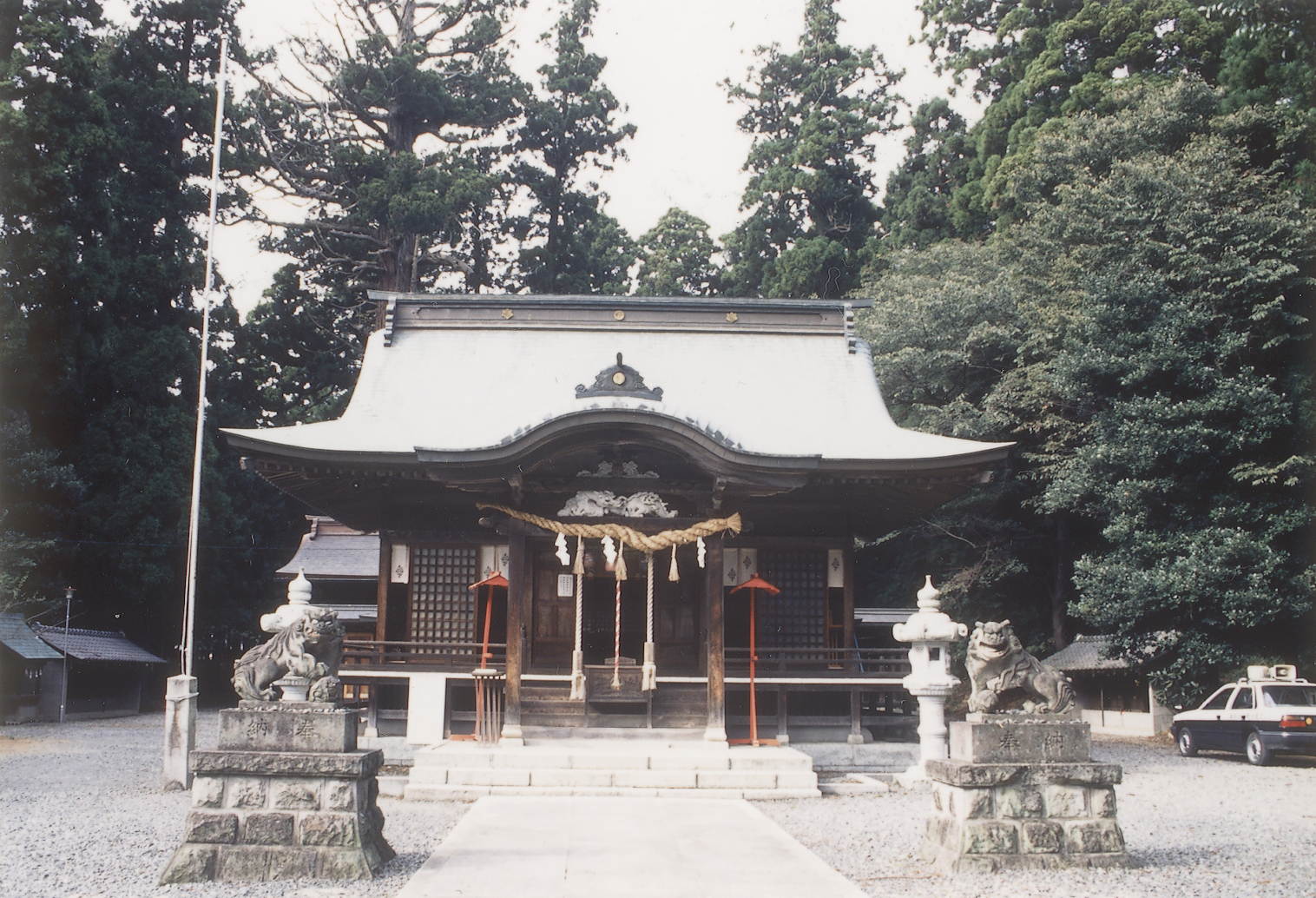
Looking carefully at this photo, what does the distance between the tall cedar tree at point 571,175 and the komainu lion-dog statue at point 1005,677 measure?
28358 millimetres

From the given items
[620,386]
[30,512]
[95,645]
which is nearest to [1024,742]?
[620,386]

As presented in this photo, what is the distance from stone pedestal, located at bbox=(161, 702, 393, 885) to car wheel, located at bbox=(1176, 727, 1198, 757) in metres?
13.0

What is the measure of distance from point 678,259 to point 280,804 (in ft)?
111

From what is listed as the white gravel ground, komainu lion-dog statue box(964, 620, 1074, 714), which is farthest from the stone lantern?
komainu lion-dog statue box(964, 620, 1074, 714)

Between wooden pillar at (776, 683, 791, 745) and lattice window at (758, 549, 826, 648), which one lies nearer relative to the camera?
wooden pillar at (776, 683, 791, 745)

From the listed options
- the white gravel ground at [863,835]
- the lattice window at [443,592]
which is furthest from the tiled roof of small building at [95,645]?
the lattice window at [443,592]

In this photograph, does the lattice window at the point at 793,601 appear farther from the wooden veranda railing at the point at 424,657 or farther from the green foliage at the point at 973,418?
the green foliage at the point at 973,418

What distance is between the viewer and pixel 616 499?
39.0ft

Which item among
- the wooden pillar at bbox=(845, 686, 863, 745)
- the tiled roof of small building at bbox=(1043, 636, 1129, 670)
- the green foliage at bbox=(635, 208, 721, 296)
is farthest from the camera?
the green foliage at bbox=(635, 208, 721, 296)

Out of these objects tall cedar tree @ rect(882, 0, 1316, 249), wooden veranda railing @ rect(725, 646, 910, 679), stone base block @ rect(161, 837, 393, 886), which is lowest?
stone base block @ rect(161, 837, 393, 886)

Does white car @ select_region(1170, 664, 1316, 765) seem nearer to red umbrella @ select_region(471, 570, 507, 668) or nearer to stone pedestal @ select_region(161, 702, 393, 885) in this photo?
red umbrella @ select_region(471, 570, 507, 668)

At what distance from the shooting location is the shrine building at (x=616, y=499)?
37.8 ft

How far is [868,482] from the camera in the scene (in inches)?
511

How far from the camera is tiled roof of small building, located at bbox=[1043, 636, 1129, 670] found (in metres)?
19.1
